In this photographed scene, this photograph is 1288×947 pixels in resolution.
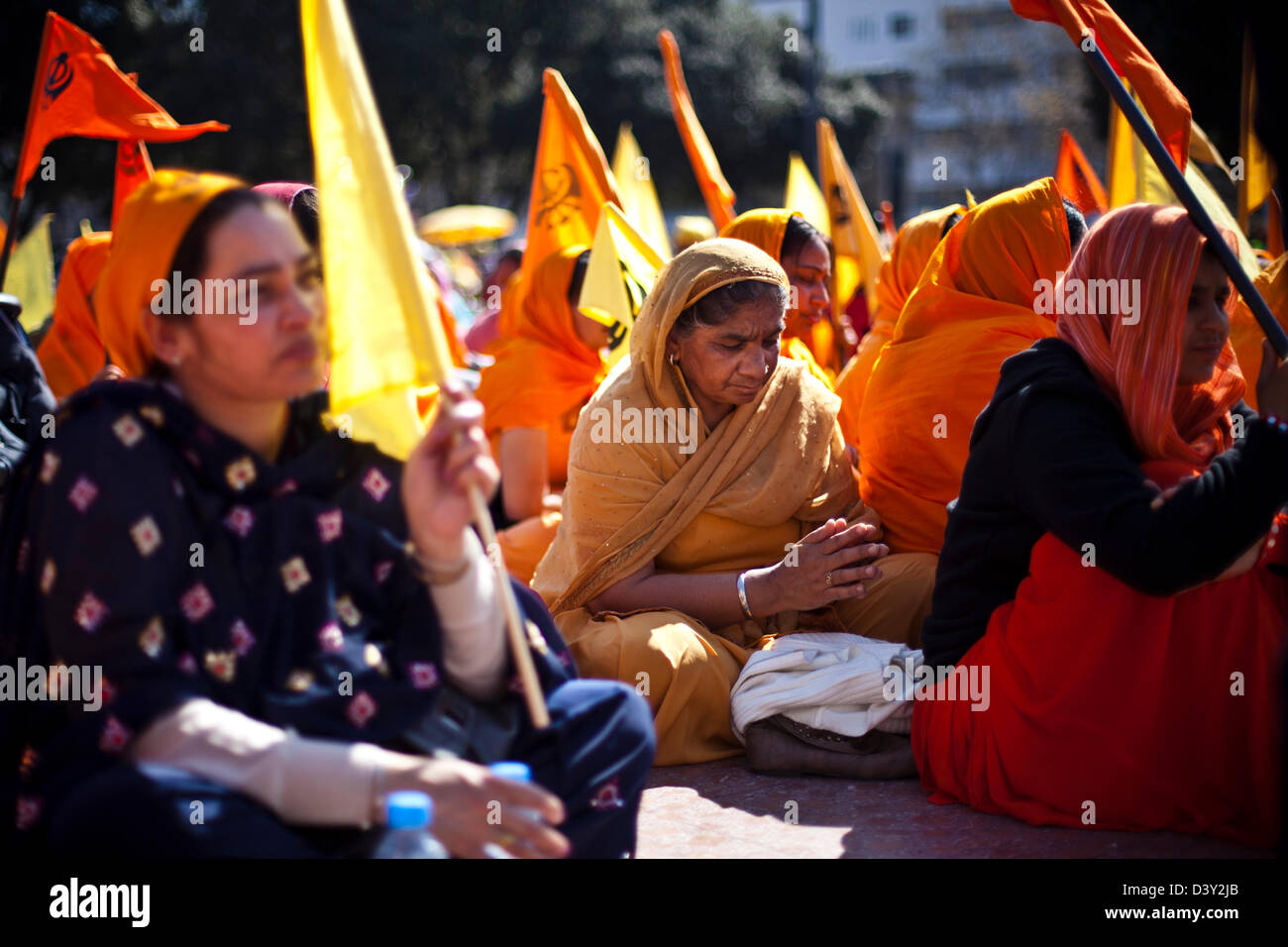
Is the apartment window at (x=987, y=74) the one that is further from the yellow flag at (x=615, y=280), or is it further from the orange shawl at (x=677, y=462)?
the orange shawl at (x=677, y=462)

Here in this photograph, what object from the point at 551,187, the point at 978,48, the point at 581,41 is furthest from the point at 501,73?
the point at 551,187

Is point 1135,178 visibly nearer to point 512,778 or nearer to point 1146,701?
point 1146,701

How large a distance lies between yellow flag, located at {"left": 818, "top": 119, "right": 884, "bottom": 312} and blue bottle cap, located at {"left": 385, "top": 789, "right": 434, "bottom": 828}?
19.5 feet

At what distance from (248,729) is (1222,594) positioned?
203cm

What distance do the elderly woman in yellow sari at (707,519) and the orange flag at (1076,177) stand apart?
10.1 feet

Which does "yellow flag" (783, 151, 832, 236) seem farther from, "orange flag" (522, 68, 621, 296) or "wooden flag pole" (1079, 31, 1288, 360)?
"wooden flag pole" (1079, 31, 1288, 360)

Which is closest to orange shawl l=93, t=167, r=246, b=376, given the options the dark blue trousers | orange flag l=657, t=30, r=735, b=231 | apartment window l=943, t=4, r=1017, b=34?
the dark blue trousers

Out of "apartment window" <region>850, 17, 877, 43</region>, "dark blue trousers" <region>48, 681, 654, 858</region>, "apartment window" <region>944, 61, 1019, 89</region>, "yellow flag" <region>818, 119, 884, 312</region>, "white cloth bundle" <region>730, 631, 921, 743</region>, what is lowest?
"white cloth bundle" <region>730, 631, 921, 743</region>

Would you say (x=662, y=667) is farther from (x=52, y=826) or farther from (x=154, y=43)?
(x=154, y=43)

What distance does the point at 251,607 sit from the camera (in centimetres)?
207

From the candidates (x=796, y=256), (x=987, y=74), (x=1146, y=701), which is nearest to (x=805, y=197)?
(x=796, y=256)

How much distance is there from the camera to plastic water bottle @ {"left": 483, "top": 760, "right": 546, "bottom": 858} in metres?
1.90

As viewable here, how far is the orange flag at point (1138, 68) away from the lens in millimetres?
3547

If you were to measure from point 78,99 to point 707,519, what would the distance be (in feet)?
10.4
